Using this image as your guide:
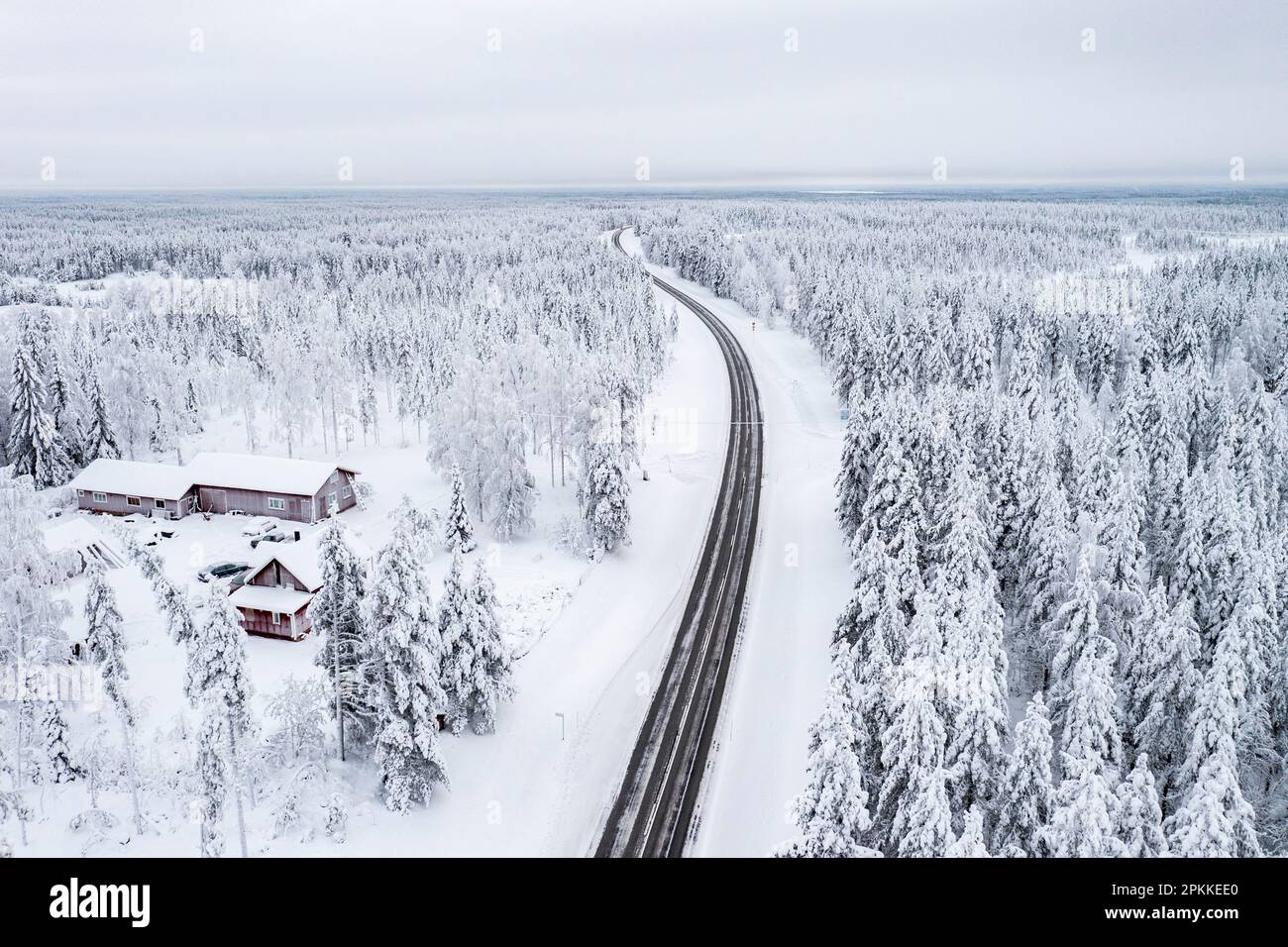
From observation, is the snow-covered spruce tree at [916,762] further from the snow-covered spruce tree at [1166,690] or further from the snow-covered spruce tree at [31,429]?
the snow-covered spruce tree at [31,429]

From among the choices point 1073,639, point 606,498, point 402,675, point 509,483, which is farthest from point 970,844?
point 509,483

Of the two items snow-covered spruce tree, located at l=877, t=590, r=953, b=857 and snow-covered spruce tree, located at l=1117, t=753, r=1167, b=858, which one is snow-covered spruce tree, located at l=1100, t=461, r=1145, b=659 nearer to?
snow-covered spruce tree, located at l=1117, t=753, r=1167, b=858

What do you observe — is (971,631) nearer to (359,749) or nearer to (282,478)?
(359,749)

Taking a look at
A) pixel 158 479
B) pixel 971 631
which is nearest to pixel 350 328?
pixel 158 479

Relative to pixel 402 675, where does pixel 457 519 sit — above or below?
above

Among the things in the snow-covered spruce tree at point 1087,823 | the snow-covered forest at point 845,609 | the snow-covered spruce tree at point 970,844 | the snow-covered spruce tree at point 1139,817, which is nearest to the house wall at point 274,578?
the snow-covered forest at point 845,609

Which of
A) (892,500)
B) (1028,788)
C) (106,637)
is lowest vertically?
(1028,788)

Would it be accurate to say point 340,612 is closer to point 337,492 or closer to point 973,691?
point 973,691
